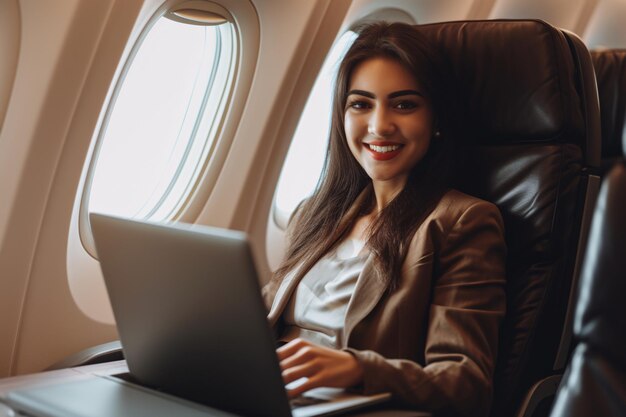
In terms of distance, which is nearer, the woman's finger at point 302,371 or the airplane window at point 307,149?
the woman's finger at point 302,371

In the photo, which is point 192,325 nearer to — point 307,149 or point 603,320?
point 603,320

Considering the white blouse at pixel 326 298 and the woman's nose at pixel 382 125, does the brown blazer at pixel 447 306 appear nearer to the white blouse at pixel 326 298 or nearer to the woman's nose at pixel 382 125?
the white blouse at pixel 326 298

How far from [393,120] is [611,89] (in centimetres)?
108

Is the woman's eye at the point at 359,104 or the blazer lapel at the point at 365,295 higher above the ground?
the woman's eye at the point at 359,104

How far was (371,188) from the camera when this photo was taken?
231 cm

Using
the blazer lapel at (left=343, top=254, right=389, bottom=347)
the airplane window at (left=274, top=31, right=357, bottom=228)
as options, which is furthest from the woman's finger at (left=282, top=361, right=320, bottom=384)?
the airplane window at (left=274, top=31, right=357, bottom=228)

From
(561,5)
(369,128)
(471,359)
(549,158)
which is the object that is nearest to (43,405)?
(471,359)

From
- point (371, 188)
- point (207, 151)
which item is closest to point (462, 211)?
point (371, 188)

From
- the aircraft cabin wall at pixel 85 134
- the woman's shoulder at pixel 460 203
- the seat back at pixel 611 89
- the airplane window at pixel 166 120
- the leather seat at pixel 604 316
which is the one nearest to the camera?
the leather seat at pixel 604 316

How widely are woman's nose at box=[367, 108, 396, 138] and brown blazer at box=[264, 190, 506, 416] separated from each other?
204 mm

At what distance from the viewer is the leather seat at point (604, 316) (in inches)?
44.2

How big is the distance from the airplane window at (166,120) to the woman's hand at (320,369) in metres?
1.75

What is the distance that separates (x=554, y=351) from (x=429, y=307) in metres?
0.29


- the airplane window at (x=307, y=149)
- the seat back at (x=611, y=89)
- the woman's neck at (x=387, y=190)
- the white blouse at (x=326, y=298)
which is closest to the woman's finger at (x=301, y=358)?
the white blouse at (x=326, y=298)
